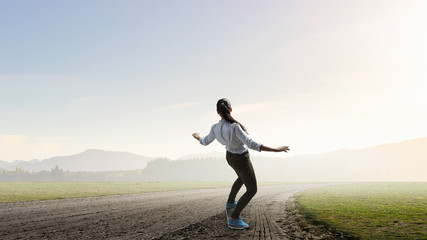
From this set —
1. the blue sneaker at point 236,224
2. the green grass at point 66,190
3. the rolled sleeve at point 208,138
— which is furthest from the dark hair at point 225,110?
the green grass at point 66,190

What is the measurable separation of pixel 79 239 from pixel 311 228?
16.7 ft

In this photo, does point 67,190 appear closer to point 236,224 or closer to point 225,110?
point 236,224

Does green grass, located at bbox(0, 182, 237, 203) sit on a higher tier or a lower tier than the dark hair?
lower

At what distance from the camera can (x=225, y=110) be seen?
6.20 m

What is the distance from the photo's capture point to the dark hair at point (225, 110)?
6142 millimetres

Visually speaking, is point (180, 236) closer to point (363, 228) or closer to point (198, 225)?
point (198, 225)

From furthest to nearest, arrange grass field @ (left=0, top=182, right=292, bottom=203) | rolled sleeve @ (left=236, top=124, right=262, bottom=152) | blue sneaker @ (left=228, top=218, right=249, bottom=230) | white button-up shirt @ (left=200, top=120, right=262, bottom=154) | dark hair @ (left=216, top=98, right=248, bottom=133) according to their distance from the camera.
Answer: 1. grass field @ (left=0, top=182, right=292, bottom=203)
2. blue sneaker @ (left=228, top=218, right=249, bottom=230)
3. dark hair @ (left=216, top=98, right=248, bottom=133)
4. white button-up shirt @ (left=200, top=120, right=262, bottom=154)
5. rolled sleeve @ (left=236, top=124, right=262, bottom=152)

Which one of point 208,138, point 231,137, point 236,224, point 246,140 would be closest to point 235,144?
point 231,137

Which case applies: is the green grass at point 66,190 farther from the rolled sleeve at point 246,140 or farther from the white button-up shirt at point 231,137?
the rolled sleeve at point 246,140

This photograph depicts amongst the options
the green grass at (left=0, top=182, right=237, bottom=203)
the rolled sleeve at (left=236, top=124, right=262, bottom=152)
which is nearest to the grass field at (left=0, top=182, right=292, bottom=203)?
the green grass at (left=0, top=182, right=237, bottom=203)

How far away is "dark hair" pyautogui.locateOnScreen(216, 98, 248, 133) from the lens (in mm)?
6142

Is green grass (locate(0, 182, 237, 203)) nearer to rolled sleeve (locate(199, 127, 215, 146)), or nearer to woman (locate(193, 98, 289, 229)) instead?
rolled sleeve (locate(199, 127, 215, 146))

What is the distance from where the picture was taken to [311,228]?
280 inches

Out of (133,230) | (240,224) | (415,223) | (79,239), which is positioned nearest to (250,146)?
(240,224)
